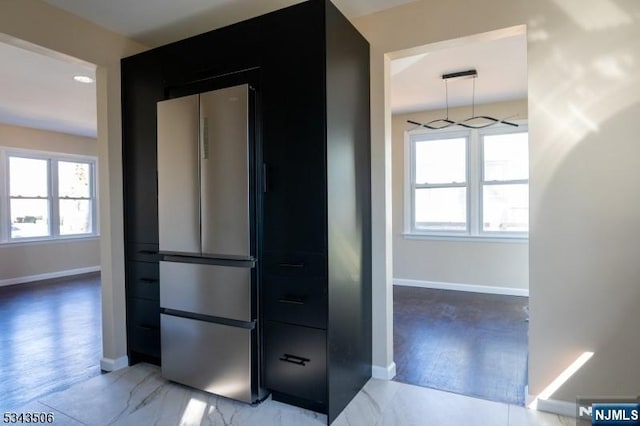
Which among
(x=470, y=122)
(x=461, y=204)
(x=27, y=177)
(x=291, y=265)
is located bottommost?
(x=291, y=265)

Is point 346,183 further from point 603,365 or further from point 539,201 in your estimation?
point 603,365

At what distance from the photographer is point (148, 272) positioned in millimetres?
2605

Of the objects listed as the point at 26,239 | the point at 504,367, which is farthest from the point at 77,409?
the point at 26,239

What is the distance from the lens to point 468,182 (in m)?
4.89

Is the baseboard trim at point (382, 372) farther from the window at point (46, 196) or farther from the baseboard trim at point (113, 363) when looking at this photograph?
the window at point (46, 196)

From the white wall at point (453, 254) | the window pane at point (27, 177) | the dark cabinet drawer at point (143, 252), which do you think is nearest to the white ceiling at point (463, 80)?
the white wall at point (453, 254)

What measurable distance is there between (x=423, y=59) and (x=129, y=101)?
8.15 ft

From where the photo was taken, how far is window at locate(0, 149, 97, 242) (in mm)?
5609

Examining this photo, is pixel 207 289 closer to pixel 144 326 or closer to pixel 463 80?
pixel 144 326

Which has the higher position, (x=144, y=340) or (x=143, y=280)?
(x=143, y=280)

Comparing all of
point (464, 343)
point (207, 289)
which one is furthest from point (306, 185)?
point (464, 343)

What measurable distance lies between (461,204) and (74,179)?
21.6ft

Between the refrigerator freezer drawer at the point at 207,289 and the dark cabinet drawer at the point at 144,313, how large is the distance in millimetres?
233

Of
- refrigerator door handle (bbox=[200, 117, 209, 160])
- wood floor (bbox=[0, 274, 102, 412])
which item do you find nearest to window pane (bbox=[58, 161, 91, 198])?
wood floor (bbox=[0, 274, 102, 412])
